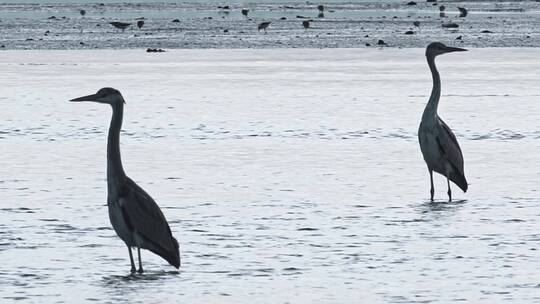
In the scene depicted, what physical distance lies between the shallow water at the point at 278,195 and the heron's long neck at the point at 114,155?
75cm

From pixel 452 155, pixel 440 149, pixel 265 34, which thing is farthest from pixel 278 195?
pixel 265 34

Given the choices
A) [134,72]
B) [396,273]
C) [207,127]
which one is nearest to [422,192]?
[396,273]

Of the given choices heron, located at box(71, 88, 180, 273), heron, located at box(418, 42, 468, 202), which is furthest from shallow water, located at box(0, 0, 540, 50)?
heron, located at box(71, 88, 180, 273)

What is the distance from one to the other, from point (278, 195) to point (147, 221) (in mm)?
4814

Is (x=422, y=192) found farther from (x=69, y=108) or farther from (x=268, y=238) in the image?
(x=69, y=108)

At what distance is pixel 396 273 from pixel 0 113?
16453 mm

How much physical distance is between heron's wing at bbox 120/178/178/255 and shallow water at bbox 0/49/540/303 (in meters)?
0.31

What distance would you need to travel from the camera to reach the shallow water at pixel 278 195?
1026cm

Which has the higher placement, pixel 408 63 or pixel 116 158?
pixel 116 158

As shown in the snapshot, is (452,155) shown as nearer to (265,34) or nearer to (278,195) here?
(278,195)

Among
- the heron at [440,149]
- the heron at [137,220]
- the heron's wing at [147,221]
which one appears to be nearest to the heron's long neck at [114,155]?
the heron at [137,220]

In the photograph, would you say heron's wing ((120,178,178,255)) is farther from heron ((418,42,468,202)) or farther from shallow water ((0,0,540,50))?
shallow water ((0,0,540,50))

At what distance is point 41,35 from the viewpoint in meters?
61.7

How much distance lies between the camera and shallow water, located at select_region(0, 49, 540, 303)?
1026 cm
